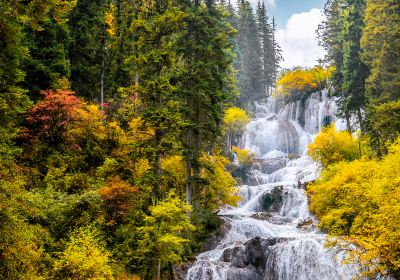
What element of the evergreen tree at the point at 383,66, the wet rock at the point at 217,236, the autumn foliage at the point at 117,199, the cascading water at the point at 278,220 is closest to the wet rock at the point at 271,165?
the cascading water at the point at 278,220

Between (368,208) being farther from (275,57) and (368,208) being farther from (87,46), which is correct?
(275,57)

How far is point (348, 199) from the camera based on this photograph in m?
20.7

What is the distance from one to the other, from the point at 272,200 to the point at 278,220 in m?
4.77

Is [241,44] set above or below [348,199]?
above

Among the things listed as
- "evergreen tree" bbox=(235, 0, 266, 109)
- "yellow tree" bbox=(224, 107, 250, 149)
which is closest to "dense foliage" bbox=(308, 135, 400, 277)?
"yellow tree" bbox=(224, 107, 250, 149)

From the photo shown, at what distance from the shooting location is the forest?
13805 mm

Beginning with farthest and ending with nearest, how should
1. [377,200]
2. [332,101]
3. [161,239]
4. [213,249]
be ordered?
[332,101] < [213,249] < [377,200] < [161,239]

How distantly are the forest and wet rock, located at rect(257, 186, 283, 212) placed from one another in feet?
17.6

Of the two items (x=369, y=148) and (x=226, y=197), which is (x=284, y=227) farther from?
(x=369, y=148)

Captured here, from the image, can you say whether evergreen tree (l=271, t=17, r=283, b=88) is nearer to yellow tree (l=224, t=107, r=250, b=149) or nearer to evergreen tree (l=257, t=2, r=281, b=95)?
evergreen tree (l=257, t=2, r=281, b=95)

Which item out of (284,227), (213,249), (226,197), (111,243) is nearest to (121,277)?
(111,243)

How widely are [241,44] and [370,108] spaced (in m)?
54.9

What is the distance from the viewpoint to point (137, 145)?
19047 millimetres

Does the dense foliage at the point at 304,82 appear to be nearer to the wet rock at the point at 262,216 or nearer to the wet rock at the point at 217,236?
the wet rock at the point at 262,216
